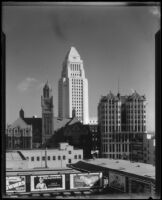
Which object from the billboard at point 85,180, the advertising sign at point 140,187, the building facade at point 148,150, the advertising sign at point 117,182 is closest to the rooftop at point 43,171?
the billboard at point 85,180

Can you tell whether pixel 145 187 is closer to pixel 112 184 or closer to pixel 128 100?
pixel 112 184

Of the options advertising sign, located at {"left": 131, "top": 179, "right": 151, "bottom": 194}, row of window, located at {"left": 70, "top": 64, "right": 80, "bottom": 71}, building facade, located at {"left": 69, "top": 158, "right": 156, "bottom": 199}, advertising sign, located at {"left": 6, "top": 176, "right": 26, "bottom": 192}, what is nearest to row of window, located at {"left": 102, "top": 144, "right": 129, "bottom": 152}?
building facade, located at {"left": 69, "top": 158, "right": 156, "bottom": 199}

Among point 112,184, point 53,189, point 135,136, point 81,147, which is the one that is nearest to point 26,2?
point 53,189

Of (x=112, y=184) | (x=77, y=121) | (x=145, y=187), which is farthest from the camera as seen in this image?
(x=77, y=121)

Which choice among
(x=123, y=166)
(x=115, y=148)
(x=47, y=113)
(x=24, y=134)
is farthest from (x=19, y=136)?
(x=123, y=166)

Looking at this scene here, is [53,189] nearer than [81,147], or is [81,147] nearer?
[53,189]

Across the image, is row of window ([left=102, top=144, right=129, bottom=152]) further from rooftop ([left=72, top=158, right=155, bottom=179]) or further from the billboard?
the billboard
